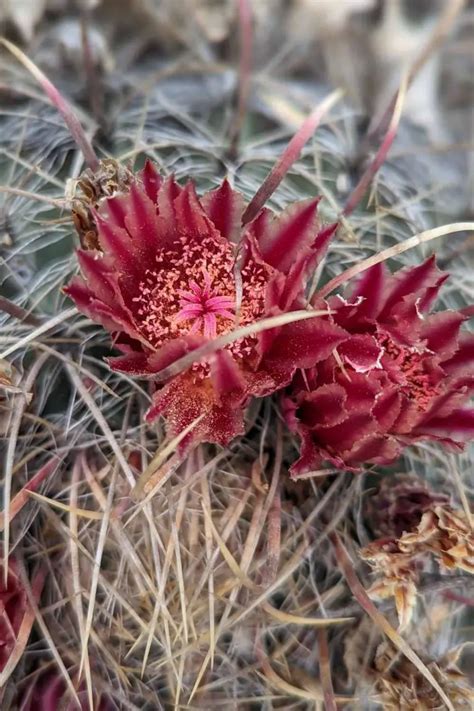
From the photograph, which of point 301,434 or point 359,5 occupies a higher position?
point 359,5

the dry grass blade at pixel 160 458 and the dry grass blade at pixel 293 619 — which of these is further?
the dry grass blade at pixel 293 619

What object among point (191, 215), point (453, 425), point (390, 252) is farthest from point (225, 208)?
point (453, 425)

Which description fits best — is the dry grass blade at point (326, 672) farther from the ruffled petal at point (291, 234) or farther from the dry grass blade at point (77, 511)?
the ruffled petal at point (291, 234)

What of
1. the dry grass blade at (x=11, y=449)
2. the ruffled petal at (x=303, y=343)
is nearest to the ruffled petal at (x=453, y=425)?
the ruffled petal at (x=303, y=343)

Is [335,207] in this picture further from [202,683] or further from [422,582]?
[202,683]

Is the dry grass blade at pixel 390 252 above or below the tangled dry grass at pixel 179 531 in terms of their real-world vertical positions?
above

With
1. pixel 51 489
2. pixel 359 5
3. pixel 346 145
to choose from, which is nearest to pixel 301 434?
pixel 51 489

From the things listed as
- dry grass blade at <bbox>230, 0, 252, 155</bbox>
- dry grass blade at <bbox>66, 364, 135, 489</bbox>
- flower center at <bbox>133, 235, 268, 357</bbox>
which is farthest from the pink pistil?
dry grass blade at <bbox>230, 0, 252, 155</bbox>
